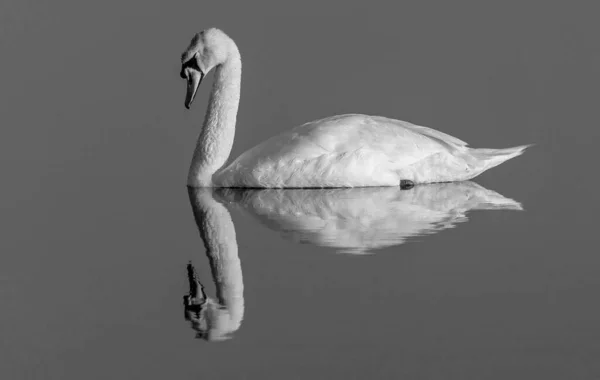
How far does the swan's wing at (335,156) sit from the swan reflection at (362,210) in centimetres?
14

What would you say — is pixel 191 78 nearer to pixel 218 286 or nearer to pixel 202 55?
pixel 202 55

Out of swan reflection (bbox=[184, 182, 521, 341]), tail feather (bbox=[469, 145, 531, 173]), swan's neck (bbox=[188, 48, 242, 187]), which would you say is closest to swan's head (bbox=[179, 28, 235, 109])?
swan's neck (bbox=[188, 48, 242, 187])

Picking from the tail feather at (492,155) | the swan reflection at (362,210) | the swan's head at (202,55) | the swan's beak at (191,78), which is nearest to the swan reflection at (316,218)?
the swan reflection at (362,210)

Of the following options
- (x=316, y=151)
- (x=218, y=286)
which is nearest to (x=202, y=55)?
(x=316, y=151)

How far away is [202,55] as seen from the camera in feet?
50.6

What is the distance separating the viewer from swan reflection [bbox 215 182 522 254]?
479 inches

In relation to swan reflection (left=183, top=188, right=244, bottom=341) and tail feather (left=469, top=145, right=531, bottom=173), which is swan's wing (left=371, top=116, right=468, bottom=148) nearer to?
tail feather (left=469, top=145, right=531, bottom=173)

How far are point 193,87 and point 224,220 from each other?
2.84 metres

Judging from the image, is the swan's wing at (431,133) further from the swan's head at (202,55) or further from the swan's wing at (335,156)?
the swan's head at (202,55)

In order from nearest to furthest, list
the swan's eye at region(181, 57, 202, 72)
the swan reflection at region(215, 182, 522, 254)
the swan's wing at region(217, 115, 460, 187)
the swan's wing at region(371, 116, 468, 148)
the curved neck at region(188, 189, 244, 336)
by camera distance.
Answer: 1. the curved neck at region(188, 189, 244, 336)
2. the swan reflection at region(215, 182, 522, 254)
3. the swan's wing at region(217, 115, 460, 187)
4. the swan's wing at region(371, 116, 468, 148)
5. the swan's eye at region(181, 57, 202, 72)

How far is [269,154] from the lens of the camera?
48.6ft

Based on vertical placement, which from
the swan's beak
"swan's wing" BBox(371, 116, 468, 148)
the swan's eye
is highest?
the swan's eye

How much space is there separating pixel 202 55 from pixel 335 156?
7.09ft

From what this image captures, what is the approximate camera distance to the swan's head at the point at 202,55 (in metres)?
15.4
